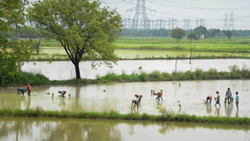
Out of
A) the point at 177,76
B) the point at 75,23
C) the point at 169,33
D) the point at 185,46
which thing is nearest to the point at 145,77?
the point at 177,76

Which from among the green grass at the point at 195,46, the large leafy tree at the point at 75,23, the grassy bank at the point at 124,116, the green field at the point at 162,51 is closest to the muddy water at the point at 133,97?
the grassy bank at the point at 124,116

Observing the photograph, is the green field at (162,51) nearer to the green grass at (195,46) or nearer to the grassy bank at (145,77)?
the green grass at (195,46)

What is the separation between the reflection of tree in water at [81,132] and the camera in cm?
1166

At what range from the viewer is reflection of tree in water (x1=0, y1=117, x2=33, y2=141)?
12.0 metres

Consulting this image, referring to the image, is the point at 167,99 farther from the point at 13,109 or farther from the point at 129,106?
the point at 13,109

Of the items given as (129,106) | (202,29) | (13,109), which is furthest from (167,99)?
(202,29)

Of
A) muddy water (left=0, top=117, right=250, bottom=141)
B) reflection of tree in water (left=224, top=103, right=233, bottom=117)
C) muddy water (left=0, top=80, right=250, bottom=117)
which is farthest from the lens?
muddy water (left=0, top=80, right=250, bottom=117)

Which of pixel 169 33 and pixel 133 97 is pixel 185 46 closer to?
pixel 133 97

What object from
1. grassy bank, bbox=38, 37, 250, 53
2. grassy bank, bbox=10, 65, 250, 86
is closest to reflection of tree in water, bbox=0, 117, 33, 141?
grassy bank, bbox=10, 65, 250, 86

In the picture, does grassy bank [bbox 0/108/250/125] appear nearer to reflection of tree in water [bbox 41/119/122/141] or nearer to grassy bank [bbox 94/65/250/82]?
reflection of tree in water [bbox 41/119/122/141]

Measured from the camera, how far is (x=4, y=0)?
1212 centimetres

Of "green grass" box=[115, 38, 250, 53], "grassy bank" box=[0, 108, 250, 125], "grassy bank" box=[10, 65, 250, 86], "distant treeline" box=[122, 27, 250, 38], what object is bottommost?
"grassy bank" box=[0, 108, 250, 125]

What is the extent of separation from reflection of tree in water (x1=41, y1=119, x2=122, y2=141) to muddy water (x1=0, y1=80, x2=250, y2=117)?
204cm

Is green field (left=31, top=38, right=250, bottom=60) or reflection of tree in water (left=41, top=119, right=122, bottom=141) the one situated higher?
green field (left=31, top=38, right=250, bottom=60)
